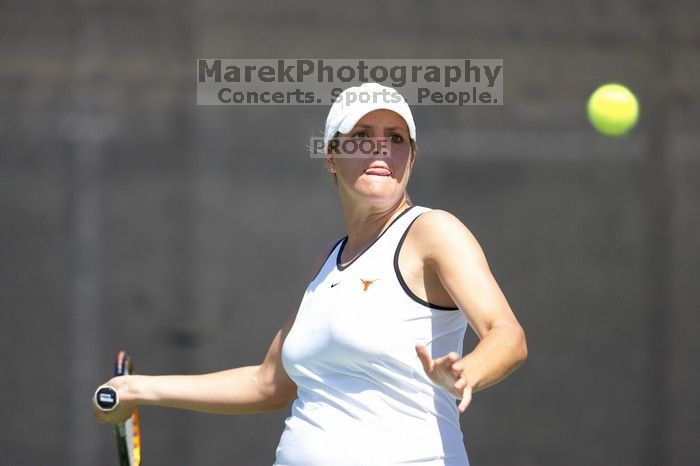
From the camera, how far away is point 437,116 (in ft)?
11.2

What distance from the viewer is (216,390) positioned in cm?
208

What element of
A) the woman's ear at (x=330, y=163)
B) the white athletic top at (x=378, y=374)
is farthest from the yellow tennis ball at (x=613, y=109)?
the white athletic top at (x=378, y=374)

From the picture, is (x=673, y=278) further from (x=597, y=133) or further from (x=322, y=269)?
(x=322, y=269)

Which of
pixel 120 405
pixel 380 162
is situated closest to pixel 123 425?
pixel 120 405

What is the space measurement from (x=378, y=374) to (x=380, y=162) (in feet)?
1.19

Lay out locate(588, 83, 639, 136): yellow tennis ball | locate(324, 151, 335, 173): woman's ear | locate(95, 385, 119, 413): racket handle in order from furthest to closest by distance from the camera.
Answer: locate(588, 83, 639, 136): yellow tennis ball < locate(95, 385, 119, 413): racket handle < locate(324, 151, 335, 173): woman's ear

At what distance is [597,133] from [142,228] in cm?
144

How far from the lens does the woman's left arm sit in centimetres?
145

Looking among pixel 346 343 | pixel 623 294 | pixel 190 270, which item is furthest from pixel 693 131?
pixel 346 343

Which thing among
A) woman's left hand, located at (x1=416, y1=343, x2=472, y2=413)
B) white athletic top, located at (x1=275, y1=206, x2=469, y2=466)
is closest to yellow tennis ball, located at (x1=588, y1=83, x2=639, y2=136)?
white athletic top, located at (x1=275, y1=206, x2=469, y2=466)

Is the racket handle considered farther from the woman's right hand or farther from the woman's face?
the woman's face

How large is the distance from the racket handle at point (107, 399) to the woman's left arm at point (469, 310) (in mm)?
698

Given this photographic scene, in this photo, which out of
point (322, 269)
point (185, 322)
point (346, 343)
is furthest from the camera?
point (185, 322)

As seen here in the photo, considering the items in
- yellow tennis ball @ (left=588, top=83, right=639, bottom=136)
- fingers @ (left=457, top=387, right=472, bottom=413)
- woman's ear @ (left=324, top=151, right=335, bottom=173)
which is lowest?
fingers @ (left=457, top=387, right=472, bottom=413)
